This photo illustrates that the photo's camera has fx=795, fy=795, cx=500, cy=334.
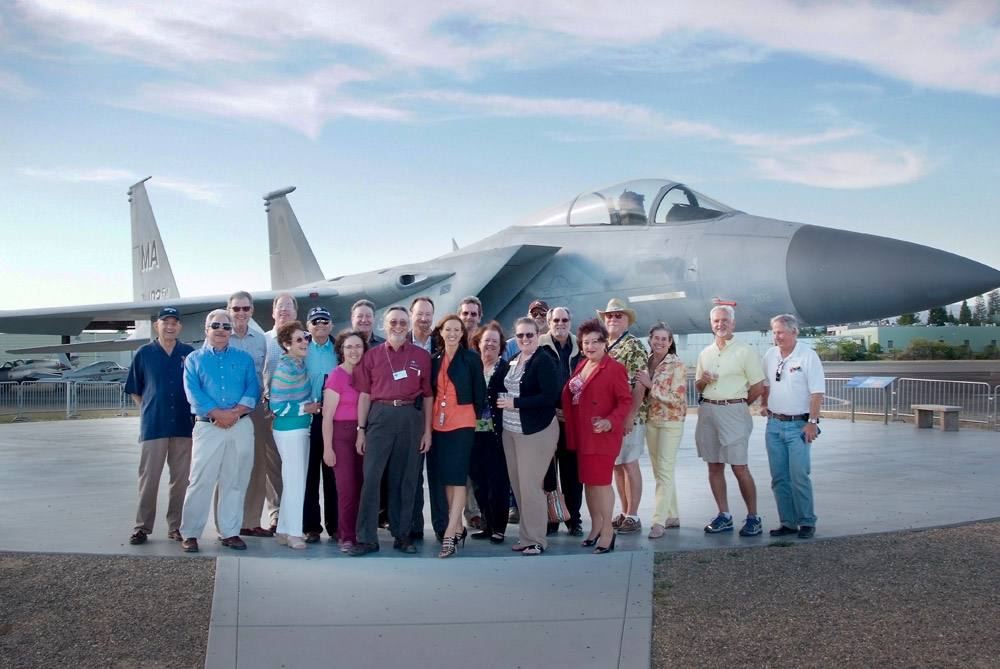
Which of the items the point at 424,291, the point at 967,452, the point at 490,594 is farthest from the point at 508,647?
the point at 967,452

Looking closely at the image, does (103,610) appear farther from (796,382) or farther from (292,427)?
(796,382)

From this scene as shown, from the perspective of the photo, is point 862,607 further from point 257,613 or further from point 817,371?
point 257,613

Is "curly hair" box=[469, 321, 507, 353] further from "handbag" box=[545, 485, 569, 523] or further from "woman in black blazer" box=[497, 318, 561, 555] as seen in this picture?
"handbag" box=[545, 485, 569, 523]

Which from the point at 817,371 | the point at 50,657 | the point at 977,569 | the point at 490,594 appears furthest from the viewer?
the point at 817,371

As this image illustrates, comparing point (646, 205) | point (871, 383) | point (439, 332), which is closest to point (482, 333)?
point (439, 332)

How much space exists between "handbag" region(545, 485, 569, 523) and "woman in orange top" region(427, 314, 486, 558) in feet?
3.01

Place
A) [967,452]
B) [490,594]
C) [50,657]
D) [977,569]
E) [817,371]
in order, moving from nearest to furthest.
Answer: [50,657], [490,594], [977,569], [817,371], [967,452]

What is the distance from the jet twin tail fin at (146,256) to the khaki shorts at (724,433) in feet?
60.4

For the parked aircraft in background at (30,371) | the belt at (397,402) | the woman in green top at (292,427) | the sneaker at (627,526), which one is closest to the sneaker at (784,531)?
the sneaker at (627,526)

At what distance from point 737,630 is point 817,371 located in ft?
8.12

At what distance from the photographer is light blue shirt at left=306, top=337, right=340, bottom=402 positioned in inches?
225

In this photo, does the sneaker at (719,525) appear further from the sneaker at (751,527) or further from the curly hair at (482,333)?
the curly hair at (482,333)

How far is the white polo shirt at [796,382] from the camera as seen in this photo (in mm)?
5809

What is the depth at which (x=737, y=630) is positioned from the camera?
4.01m
